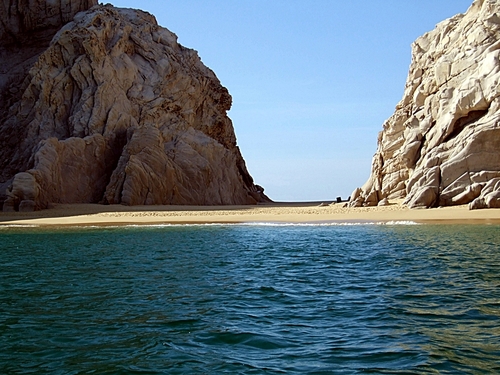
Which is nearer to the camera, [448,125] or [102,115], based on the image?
[448,125]

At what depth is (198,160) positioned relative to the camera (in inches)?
1690

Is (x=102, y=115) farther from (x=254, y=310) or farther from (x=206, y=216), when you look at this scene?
(x=254, y=310)

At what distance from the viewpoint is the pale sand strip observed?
25.5 metres

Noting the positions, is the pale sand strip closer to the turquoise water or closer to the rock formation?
the rock formation

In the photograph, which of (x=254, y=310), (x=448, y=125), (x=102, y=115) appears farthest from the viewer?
(x=102, y=115)

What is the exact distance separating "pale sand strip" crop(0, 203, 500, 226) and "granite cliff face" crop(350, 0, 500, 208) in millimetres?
1408

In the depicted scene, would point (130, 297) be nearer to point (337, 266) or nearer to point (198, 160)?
point (337, 266)

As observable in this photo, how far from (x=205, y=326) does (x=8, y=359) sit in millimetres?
2485

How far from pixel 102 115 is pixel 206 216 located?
47.9 feet

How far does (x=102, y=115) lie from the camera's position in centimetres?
4153

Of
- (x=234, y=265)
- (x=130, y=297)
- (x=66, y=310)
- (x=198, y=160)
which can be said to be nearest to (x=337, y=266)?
(x=234, y=265)

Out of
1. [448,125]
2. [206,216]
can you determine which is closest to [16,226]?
[206,216]

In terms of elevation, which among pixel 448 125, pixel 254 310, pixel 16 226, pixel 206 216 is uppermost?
pixel 448 125

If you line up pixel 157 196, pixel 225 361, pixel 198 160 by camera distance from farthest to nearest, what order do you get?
1. pixel 198 160
2. pixel 157 196
3. pixel 225 361
